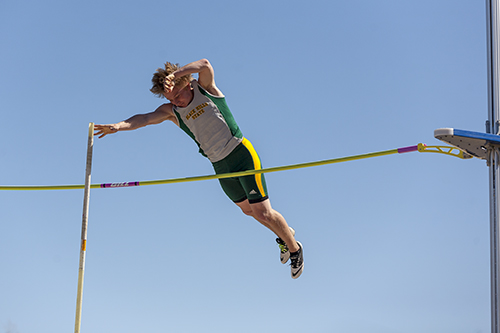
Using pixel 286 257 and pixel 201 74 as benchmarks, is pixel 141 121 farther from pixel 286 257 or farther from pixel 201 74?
pixel 286 257

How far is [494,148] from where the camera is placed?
440cm

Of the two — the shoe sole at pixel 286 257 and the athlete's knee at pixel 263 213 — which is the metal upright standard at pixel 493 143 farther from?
the shoe sole at pixel 286 257

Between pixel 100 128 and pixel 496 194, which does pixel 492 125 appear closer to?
pixel 496 194

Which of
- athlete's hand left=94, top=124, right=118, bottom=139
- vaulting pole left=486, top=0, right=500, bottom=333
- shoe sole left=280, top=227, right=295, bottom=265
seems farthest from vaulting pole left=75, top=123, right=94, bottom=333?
vaulting pole left=486, top=0, right=500, bottom=333

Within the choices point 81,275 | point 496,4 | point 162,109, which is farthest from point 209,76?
point 496,4

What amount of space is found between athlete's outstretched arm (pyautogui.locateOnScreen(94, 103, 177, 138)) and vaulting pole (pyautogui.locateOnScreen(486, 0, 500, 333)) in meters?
2.86

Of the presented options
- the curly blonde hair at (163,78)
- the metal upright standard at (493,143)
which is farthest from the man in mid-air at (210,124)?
the metal upright standard at (493,143)

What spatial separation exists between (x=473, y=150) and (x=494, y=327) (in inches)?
50.2

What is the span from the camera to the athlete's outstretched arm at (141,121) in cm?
553

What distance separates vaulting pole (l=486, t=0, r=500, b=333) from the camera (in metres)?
4.18

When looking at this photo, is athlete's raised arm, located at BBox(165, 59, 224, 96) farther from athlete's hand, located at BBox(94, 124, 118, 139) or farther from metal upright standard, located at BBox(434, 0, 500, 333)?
metal upright standard, located at BBox(434, 0, 500, 333)

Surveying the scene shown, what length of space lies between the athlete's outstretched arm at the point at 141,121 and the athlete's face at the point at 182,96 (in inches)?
6.0

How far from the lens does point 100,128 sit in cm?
552

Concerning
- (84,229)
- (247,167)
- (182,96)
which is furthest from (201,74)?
(84,229)
